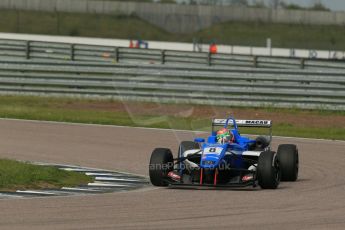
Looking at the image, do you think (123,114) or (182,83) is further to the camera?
(182,83)

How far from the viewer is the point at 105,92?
1209 inches

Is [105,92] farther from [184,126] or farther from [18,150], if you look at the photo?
[184,126]

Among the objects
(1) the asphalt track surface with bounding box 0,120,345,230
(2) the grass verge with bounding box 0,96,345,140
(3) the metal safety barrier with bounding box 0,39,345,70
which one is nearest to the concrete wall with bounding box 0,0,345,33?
(3) the metal safety barrier with bounding box 0,39,345,70

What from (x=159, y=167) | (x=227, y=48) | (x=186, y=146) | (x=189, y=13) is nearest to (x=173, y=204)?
(x=159, y=167)

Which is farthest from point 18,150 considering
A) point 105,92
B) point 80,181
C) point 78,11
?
point 78,11

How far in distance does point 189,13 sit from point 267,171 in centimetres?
5132

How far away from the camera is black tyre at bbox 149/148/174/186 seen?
14.1 metres

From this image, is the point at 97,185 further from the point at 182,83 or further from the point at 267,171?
A: the point at 182,83

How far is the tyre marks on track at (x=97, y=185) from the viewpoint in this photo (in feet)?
42.1

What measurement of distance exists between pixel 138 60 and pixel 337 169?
763 inches

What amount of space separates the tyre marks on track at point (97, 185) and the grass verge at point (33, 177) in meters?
0.24

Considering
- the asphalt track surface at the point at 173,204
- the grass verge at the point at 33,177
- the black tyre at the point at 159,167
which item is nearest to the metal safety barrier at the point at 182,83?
the asphalt track surface at the point at 173,204

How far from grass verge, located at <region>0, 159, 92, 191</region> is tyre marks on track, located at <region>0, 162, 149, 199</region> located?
24 cm

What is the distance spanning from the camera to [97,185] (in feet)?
46.5
